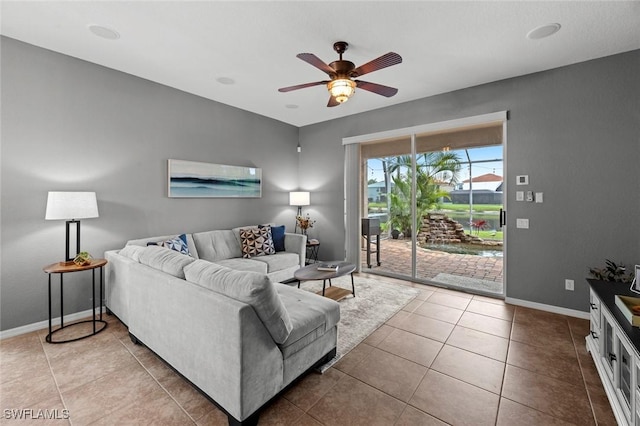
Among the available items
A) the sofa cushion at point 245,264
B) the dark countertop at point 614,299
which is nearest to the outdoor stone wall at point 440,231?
the dark countertop at point 614,299

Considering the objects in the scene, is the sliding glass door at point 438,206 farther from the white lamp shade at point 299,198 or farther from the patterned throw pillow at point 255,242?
the patterned throw pillow at point 255,242

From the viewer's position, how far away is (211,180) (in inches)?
171

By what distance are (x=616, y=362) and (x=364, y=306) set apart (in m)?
2.13

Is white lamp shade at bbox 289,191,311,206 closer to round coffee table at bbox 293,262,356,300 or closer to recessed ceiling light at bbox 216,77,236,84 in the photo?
round coffee table at bbox 293,262,356,300

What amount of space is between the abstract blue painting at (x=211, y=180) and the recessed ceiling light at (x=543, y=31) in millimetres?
4000

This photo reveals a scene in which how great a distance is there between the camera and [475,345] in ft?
8.41

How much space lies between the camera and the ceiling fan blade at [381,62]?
214 centimetres

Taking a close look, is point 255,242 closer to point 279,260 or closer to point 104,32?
point 279,260

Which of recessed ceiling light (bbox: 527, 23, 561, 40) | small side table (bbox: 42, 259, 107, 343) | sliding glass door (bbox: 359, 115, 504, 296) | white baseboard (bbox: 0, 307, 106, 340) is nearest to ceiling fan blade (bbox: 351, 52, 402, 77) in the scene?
recessed ceiling light (bbox: 527, 23, 561, 40)

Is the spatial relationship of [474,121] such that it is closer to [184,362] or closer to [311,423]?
[311,423]

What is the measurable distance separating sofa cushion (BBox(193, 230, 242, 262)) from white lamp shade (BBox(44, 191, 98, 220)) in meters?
1.35

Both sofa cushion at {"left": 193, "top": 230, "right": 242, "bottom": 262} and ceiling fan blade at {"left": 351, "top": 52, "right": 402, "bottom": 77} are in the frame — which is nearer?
ceiling fan blade at {"left": 351, "top": 52, "right": 402, "bottom": 77}

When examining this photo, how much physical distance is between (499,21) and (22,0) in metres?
3.82

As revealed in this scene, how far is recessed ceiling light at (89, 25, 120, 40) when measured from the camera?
2511mm
